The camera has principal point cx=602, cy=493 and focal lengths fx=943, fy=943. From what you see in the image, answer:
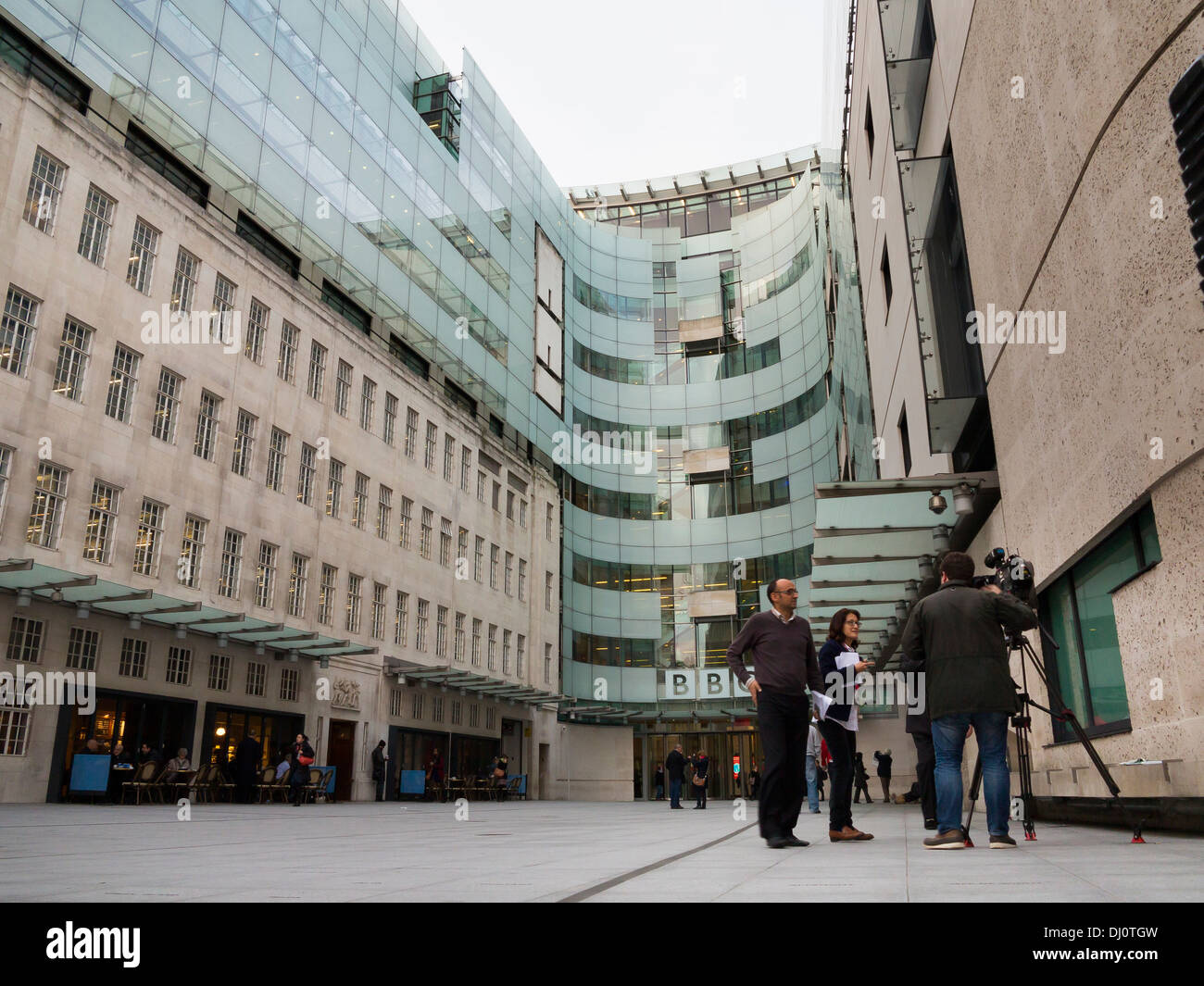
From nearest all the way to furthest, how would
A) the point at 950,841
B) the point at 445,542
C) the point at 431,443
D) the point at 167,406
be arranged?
the point at 950,841 → the point at 167,406 → the point at 431,443 → the point at 445,542

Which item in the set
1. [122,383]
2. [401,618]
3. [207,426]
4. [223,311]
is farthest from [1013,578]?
[401,618]

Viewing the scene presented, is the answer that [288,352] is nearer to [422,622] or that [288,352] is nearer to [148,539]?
[148,539]

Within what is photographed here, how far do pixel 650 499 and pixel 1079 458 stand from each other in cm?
4736

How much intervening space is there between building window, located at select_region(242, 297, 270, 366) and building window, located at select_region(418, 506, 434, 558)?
11050 millimetres

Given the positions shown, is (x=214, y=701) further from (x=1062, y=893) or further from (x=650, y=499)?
(x=650, y=499)

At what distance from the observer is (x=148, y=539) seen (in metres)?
25.3

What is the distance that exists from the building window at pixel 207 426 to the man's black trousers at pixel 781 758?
2374cm

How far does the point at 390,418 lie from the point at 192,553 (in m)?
12.6

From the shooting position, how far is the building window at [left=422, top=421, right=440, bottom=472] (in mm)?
40375

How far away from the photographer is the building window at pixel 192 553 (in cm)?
2634

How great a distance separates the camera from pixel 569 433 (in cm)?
5559

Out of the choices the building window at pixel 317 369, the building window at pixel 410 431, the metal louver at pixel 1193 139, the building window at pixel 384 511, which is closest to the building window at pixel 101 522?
the building window at pixel 317 369

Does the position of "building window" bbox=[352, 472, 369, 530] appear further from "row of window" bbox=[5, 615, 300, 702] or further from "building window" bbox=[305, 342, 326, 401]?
"row of window" bbox=[5, 615, 300, 702]

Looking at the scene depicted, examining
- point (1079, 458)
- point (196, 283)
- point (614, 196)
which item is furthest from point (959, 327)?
point (614, 196)
